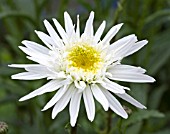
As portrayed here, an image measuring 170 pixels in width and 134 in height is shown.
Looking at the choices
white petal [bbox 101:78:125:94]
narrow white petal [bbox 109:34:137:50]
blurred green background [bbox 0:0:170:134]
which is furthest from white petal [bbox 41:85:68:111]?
blurred green background [bbox 0:0:170:134]

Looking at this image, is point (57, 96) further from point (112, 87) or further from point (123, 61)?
point (123, 61)

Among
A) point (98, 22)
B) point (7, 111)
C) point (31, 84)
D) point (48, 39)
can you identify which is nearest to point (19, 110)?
point (7, 111)

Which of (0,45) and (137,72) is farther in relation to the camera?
(0,45)

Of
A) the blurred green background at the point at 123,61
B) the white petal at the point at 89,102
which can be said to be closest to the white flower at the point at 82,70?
the white petal at the point at 89,102

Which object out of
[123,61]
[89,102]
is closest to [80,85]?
[89,102]

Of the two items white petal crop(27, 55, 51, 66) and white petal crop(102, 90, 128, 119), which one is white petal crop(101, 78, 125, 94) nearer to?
white petal crop(102, 90, 128, 119)

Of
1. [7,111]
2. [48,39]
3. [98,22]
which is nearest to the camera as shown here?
[48,39]

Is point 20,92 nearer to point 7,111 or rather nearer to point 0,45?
point 7,111
